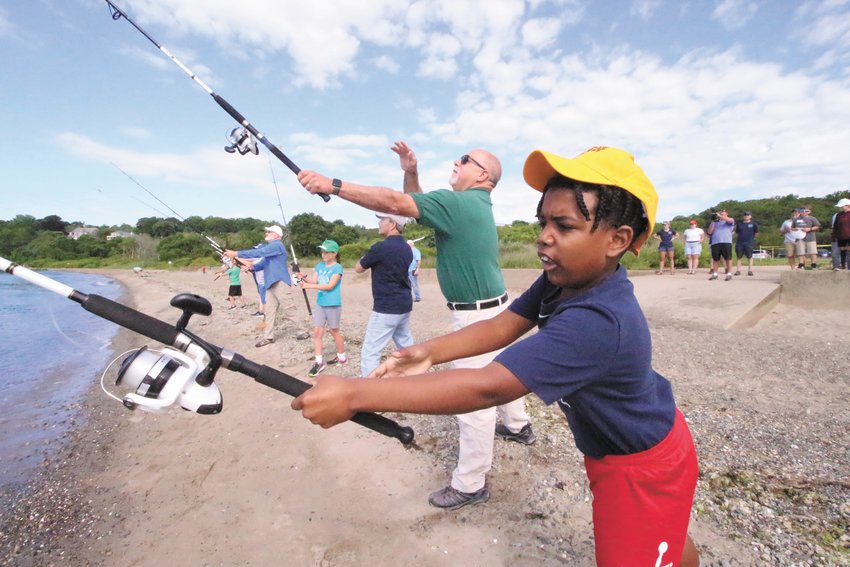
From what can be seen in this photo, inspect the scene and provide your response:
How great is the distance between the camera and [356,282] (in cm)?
2256

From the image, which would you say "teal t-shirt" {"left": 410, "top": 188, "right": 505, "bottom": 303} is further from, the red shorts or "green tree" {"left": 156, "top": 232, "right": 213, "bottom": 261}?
"green tree" {"left": 156, "top": 232, "right": 213, "bottom": 261}

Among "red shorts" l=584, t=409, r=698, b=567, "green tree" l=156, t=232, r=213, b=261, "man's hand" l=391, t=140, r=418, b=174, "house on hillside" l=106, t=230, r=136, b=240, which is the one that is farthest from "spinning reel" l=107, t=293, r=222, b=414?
"house on hillside" l=106, t=230, r=136, b=240

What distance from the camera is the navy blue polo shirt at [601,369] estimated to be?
1.33m

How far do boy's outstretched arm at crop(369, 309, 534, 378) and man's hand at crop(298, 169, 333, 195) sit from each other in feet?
3.90

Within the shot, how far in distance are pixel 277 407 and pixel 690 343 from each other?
7.02m

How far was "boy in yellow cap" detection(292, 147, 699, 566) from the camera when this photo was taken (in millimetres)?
1350

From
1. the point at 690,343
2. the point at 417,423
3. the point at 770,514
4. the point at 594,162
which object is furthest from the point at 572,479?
the point at 690,343

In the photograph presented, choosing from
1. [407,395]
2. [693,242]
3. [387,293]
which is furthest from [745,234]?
[407,395]

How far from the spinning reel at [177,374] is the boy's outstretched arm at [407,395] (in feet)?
2.32

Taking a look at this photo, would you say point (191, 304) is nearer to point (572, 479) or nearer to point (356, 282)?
point (572, 479)

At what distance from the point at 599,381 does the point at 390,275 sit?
4.09 metres

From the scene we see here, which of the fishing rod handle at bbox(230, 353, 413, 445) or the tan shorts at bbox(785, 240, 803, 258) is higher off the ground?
the tan shorts at bbox(785, 240, 803, 258)

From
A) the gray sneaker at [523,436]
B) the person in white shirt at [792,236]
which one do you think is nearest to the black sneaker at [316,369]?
the gray sneaker at [523,436]

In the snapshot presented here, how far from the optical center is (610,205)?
57.7 inches
